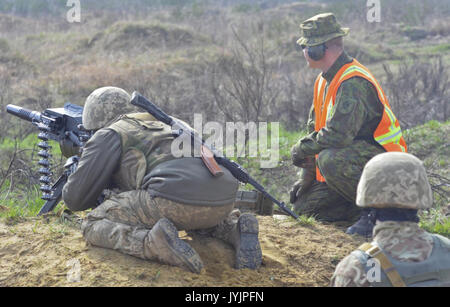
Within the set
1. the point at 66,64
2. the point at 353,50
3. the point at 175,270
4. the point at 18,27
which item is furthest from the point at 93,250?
the point at 18,27

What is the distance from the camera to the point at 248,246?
4.07 metres

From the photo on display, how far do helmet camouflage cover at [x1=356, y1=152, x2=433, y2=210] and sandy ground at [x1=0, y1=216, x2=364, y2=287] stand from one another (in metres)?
1.20

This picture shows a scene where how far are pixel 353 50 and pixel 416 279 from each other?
1662 centimetres

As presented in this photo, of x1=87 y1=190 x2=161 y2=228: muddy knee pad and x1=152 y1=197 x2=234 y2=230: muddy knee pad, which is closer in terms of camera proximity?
x1=152 y1=197 x2=234 y2=230: muddy knee pad

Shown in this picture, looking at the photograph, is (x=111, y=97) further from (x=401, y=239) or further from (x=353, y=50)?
(x=353, y=50)

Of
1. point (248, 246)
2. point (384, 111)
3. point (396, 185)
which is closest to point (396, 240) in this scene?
point (396, 185)

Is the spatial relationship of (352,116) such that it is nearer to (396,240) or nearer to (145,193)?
(145,193)

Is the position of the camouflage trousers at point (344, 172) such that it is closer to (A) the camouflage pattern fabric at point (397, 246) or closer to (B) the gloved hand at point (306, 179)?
(B) the gloved hand at point (306, 179)

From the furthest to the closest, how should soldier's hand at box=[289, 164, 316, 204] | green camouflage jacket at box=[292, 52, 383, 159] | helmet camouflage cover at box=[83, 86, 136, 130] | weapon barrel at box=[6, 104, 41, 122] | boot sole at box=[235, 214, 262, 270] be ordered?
soldier's hand at box=[289, 164, 316, 204] < weapon barrel at box=[6, 104, 41, 122] < green camouflage jacket at box=[292, 52, 383, 159] < helmet camouflage cover at box=[83, 86, 136, 130] < boot sole at box=[235, 214, 262, 270]

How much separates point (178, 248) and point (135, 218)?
1.81ft

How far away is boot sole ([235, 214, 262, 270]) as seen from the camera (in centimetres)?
405

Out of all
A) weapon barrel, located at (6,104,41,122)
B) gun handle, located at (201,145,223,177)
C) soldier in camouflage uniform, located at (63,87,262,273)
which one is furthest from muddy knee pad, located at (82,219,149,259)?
weapon barrel, located at (6,104,41,122)

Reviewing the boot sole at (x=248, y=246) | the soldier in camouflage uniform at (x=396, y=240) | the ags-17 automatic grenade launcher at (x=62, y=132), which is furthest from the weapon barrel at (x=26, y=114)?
the soldier in camouflage uniform at (x=396, y=240)

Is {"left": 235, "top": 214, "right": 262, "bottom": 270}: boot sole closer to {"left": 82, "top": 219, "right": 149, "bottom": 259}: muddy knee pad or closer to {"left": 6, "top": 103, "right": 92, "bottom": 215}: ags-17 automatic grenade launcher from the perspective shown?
{"left": 82, "top": 219, "right": 149, "bottom": 259}: muddy knee pad
